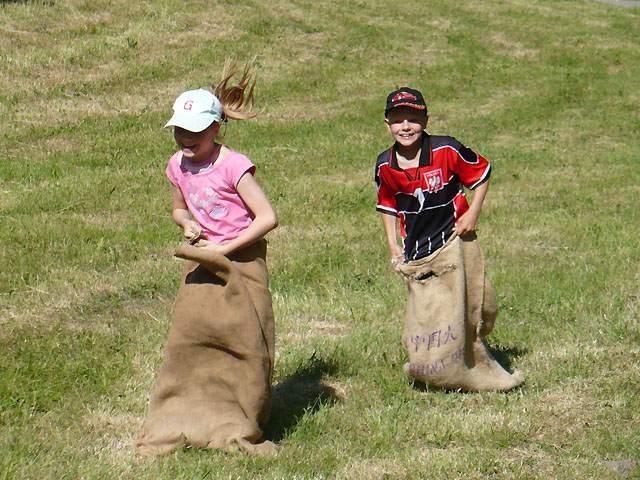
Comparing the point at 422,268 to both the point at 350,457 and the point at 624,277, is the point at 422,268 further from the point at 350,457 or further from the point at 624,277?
the point at 624,277

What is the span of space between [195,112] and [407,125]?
1.54m

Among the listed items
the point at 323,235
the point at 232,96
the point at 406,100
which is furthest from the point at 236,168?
the point at 323,235

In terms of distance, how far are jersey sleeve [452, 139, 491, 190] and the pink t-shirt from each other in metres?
1.56

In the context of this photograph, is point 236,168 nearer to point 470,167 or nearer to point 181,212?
point 181,212

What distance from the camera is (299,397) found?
23.0 ft

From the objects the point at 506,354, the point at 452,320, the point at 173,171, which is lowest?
the point at 506,354

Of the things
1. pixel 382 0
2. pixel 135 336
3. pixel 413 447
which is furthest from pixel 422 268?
pixel 382 0

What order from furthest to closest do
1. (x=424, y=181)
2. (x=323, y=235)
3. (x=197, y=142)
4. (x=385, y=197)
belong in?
(x=323, y=235) → (x=385, y=197) → (x=424, y=181) → (x=197, y=142)

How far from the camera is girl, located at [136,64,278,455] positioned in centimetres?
589

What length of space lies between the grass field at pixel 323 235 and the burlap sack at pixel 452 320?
6.5 inches

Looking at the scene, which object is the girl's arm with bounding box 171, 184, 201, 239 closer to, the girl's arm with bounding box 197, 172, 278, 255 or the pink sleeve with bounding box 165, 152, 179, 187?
the pink sleeve with bounding box 165, 152, 179, 187

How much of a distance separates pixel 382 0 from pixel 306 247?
18.3 m

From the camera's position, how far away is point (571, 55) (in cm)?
2505

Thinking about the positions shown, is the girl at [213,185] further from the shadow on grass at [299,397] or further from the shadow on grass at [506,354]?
the shadow on grass at [506,354]
